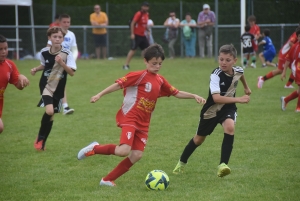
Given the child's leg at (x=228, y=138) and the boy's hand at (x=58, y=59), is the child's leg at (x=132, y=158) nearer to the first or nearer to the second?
the child's leg at (x=228, y=138)

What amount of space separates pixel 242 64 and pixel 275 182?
13.2 m

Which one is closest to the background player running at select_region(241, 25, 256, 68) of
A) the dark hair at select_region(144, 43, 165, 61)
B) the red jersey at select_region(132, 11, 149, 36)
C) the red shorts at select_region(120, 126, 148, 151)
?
the red jersey at select_region(132, 11, 149, 36)

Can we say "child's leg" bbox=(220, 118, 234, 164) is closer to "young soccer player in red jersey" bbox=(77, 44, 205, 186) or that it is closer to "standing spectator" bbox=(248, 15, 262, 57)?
"young soccer player in red jersey" bbox=(77, 44, 205, 186)

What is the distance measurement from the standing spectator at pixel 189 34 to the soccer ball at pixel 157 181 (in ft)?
55.2

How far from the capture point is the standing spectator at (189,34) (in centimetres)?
2250

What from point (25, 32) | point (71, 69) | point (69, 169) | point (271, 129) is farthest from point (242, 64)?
point (69, 169)

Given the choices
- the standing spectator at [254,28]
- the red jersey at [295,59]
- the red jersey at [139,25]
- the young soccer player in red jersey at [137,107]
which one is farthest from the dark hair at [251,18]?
the young soccer player in red jersey at [137,107]

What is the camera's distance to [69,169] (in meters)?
6.95

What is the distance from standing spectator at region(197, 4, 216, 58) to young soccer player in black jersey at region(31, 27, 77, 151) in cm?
1398

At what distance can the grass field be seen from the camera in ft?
19.2

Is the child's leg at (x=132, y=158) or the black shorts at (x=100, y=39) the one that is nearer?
the child's leg at (x=132, y=158)

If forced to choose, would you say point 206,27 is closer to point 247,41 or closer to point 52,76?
point 247,41

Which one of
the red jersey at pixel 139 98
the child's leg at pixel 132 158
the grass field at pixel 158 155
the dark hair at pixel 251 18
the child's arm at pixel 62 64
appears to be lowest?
the grass field at pixel 158 155

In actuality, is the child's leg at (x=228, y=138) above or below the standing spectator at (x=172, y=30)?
below
